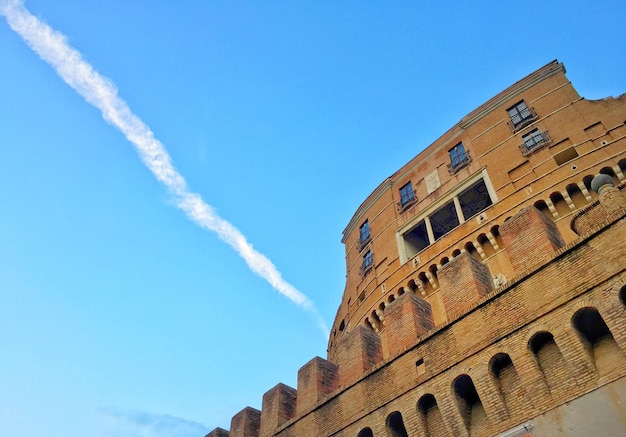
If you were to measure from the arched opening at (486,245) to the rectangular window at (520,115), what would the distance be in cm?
551

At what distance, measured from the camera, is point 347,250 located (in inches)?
1204

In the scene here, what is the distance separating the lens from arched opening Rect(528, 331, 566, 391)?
308 inches

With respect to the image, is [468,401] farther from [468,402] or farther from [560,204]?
[560,204]

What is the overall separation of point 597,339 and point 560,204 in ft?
46.3

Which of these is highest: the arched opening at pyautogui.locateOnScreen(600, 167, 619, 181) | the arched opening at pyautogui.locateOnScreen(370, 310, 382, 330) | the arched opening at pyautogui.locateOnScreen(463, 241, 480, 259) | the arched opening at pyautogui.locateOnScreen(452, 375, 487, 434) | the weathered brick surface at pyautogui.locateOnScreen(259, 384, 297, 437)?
the arched opening at pyautogui.locateOnScreen(600, 167, 619, 181)

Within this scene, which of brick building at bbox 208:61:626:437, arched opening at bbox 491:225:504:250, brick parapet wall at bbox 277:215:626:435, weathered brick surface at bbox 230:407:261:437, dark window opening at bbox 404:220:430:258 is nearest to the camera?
brick building at bbox 208:61:626:437

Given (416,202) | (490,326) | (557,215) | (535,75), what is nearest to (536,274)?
(490,326)

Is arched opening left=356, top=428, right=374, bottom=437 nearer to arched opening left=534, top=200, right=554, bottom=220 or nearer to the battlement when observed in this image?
the battlement

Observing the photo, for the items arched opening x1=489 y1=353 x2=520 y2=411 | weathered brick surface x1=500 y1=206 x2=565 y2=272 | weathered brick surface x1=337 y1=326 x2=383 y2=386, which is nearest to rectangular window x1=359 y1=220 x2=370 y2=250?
weathered brick surface x1=337 y1=326 x2=383 y2=386

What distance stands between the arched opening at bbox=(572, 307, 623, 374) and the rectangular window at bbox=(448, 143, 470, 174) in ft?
58.9

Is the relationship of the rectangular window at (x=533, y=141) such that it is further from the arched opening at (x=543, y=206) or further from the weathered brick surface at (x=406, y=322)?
the weathered brick surface at (x=406, y=322)

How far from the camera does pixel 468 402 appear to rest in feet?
29.2

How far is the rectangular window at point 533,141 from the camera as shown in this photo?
22875mm

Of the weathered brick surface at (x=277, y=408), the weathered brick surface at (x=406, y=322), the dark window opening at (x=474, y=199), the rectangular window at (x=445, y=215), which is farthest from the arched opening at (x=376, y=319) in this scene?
the weathered brick surface at (x=406, y=322)
